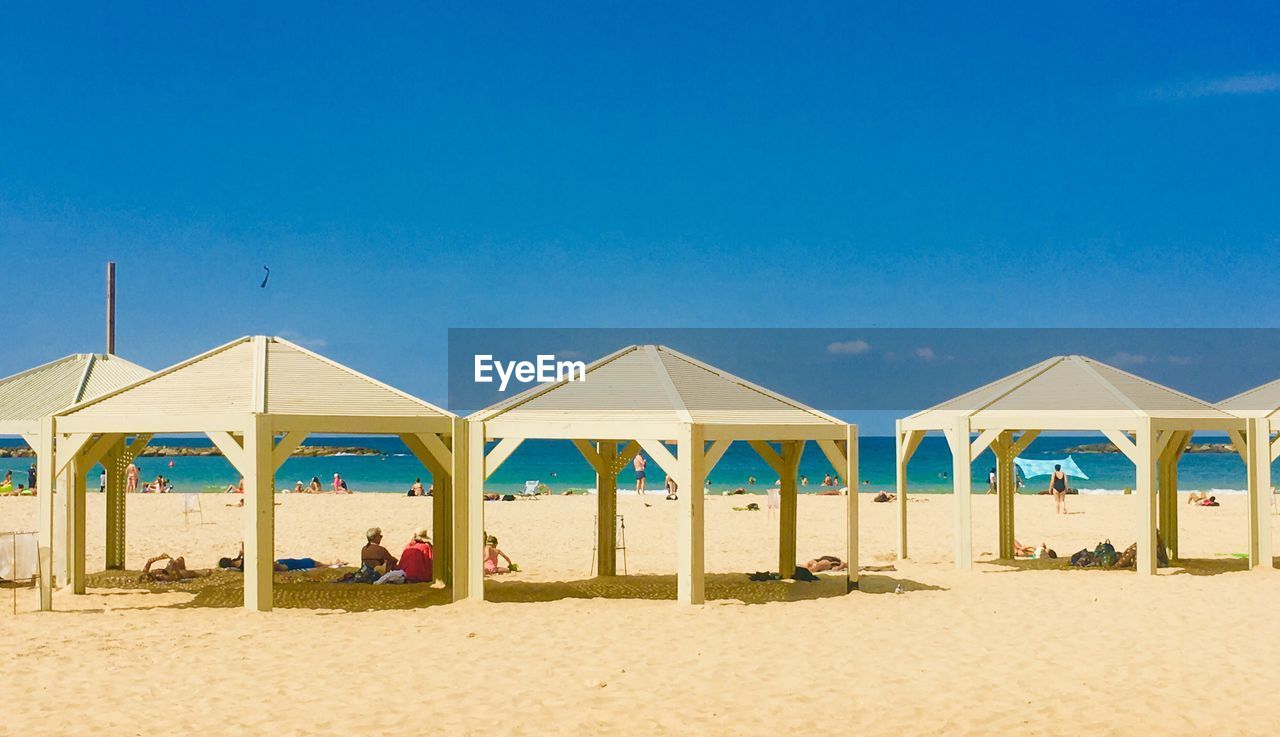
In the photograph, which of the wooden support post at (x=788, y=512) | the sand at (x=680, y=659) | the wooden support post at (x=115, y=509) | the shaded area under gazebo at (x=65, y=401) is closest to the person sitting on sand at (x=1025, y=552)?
the sand at (x=680, y=659)

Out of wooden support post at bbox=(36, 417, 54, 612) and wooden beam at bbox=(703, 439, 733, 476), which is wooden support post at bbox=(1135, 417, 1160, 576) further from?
wooden support post at bbox=(36, 417, 54, 612)

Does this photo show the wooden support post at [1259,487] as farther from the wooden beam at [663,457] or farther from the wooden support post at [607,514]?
the wooden support post at [607,514]

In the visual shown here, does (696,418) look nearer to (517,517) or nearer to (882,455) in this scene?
(517,517)

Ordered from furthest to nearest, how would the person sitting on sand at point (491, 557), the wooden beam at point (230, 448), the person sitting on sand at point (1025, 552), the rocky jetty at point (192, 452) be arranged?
1. the rocky jetty at point (192, 452)
2. the person sitting on sand at point (1025, 552)
3. the person sitting on sand at point (491, 557)
4. the wooden beam at point (230, 448)

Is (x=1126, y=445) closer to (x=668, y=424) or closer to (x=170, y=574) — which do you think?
(x=668, y=424)

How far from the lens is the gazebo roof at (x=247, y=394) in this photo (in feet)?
41.3

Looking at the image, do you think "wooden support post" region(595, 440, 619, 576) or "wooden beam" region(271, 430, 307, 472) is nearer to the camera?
"wooden beam" region(271, 430, 307, 472)

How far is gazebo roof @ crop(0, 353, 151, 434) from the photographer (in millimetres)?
14594

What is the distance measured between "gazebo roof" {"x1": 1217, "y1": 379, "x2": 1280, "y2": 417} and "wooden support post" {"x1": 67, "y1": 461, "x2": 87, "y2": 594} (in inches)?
698

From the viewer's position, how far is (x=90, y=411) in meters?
13.2

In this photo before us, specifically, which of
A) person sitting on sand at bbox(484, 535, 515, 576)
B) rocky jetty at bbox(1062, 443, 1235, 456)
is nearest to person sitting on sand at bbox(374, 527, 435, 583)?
person sitting on sand at bbox(484, 535, 515, 576)

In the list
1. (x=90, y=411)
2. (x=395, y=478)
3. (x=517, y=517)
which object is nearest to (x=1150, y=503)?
(x=90, y=411)

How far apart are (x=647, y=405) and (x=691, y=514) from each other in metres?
1.47

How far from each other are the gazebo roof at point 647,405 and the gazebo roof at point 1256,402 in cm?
832
